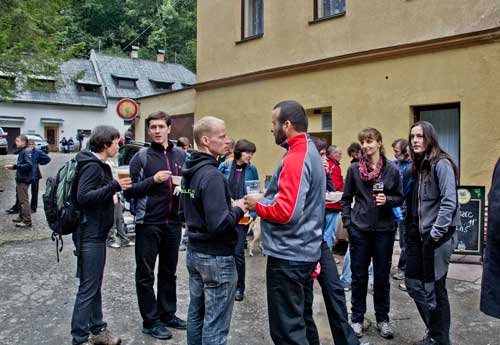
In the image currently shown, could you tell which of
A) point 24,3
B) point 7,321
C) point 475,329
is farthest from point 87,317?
point 24,3

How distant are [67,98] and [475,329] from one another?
43.3 meters

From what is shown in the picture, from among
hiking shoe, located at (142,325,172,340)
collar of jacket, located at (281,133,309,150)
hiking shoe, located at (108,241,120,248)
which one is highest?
collar of jacket, located at (281,133,309,150)

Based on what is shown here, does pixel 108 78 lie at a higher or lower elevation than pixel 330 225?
higher

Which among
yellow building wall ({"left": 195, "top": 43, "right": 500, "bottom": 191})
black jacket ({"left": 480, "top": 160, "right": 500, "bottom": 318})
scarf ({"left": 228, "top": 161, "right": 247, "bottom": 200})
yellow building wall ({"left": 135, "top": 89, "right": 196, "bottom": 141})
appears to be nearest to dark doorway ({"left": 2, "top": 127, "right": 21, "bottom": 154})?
yellow building wall ({"left": 135, "top": 89, "right": 196, "bottom": 141})

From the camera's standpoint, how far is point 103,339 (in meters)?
4.09

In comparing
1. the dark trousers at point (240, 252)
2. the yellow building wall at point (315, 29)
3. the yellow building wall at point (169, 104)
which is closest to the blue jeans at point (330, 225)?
the dark trousers at point (240, 252)

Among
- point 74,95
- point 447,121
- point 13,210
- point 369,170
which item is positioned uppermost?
point 74,95

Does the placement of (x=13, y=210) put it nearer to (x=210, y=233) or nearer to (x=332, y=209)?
(x=332, y=209)

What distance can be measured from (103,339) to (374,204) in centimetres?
283

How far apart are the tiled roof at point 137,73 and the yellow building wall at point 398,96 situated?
33.2 metres

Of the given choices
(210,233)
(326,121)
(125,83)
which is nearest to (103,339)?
(210,233)

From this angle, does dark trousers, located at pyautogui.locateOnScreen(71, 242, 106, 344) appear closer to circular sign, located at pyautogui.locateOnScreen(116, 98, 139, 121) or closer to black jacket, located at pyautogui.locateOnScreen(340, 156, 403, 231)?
black jacket, located at pyautogui.locateOnScreen(340, 156, 403, 231)

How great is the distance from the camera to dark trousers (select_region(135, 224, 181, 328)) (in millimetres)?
4297

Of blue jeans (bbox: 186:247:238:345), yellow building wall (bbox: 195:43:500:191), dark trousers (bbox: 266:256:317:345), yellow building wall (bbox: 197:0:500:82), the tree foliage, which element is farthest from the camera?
the tree foliage
